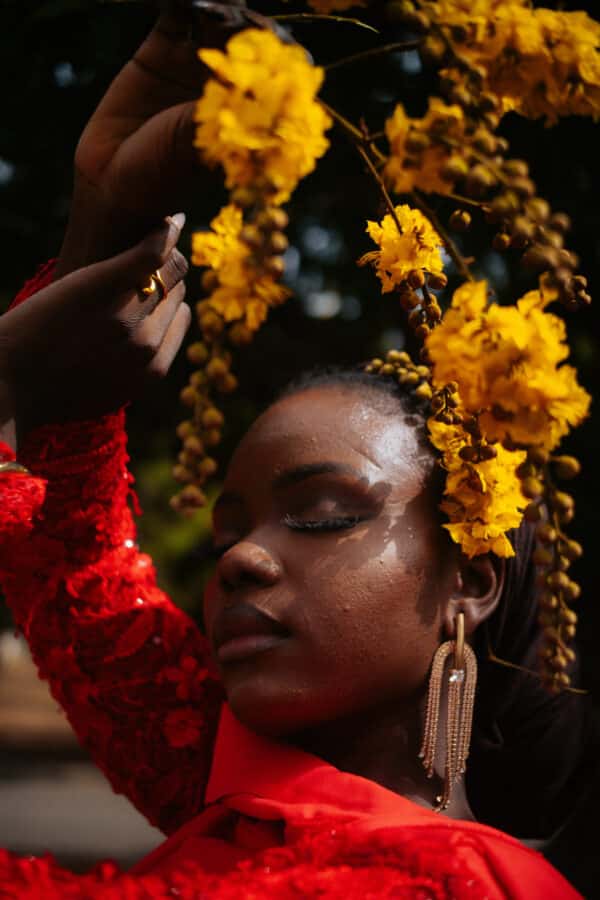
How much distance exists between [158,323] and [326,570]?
442 mm

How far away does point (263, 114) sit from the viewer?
1175mm

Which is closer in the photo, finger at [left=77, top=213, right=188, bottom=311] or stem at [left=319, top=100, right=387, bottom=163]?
stem at [left=319, top=100, right=387, bottom=163]

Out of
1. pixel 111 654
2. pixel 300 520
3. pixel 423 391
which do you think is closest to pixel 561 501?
pixel 300 520

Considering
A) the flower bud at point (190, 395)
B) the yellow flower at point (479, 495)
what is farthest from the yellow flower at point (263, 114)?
the yellow flower at point (479, 495)

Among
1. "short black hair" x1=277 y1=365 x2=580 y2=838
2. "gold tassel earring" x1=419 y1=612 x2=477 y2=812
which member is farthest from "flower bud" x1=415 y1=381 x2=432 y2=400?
"gold tassel earring" x1=419 y1=612 x2=477 y2=812

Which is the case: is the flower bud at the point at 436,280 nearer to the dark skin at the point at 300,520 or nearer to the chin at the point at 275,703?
the dark skin at the point at 300,520

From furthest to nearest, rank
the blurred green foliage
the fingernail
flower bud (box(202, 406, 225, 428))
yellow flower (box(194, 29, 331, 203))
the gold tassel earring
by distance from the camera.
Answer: the blurred green foliage, the gold tassel earring, the fingernail, flower bud (box(202, 406, 225, 428)), yellow flower (box(194, 29, 331, 203))

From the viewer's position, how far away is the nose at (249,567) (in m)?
1.79

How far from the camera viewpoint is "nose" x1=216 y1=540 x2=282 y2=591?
1.79 metres

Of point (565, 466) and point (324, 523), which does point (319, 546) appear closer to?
point (324, 523)

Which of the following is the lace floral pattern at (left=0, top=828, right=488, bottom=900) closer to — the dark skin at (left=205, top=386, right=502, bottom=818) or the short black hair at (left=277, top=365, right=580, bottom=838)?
the dark skin at (left=205, top=386, right=502, bottom=818)

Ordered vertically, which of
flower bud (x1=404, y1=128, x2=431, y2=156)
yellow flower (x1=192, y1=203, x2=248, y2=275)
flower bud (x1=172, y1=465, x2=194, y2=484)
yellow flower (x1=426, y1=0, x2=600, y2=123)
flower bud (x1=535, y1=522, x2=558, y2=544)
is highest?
yellow flower (x1=426, y1=0, x2=600, y2=123)

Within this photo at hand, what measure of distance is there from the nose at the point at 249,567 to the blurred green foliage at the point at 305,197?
0.45 meters

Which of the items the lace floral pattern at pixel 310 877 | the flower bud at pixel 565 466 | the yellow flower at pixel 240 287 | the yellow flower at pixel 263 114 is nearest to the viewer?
the yellow flower at pixel 263 114
